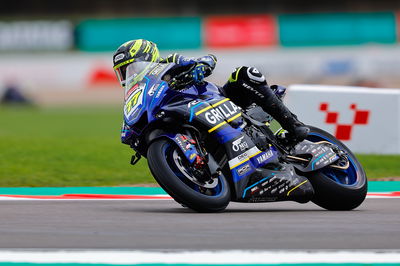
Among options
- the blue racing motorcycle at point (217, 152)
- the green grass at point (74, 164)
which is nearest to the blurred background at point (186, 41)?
the green grass at point (74, 164)

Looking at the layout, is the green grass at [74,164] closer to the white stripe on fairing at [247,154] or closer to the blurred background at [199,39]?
the white stripe on fairing at [247,154]

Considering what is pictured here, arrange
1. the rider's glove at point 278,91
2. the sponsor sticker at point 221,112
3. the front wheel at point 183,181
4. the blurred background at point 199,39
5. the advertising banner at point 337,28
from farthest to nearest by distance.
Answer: the advertising banner at point 337,28 < the blurred background at point 199,39 < the rider's glove at point 278,91 < the sponsor sticker at point 221,112 < the front wheel at point 183,181

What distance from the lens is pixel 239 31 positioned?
37656 millimetres

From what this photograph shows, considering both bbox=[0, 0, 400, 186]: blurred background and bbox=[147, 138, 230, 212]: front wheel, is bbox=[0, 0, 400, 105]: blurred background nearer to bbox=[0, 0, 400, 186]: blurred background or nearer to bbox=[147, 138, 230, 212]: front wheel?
bbox=[0, 0, 400, 186]: blurred background

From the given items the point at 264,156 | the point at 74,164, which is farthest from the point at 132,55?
the point at 74,164

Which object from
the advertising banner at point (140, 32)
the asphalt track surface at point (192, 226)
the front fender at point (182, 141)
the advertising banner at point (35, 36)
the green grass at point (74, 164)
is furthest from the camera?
the advertising banner at point (35, 36)

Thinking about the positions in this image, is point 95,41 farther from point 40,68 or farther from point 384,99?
point 384,99

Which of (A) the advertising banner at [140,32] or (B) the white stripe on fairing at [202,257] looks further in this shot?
(A) the advertising banner at [140,32]

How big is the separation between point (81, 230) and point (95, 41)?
32608 millimetres

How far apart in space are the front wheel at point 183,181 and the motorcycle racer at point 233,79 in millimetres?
432

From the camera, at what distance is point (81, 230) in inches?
229

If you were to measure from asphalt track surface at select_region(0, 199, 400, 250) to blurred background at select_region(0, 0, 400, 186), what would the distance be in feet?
76.4

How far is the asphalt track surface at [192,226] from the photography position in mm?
5289

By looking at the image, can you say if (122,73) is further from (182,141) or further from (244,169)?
(244,169)
